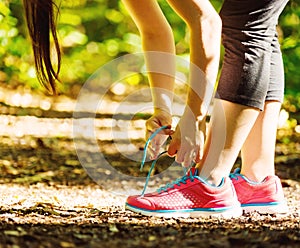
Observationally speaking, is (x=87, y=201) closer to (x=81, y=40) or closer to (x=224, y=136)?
(x=224, y=136)

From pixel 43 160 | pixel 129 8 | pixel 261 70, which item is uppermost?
pixel 129 8

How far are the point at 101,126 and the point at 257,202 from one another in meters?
2.82

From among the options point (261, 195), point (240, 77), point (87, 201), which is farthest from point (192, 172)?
point (87, 201)

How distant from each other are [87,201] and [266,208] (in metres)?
0.75

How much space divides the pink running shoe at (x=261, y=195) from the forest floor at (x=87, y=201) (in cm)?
6

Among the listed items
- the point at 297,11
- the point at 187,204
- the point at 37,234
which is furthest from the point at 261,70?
the point at 297,11

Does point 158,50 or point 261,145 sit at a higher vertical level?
point 158,50

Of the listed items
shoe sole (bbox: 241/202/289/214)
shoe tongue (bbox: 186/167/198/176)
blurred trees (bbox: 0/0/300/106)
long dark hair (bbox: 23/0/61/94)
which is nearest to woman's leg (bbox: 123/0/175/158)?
shoe tongue (bbox: 186/167/198/176)

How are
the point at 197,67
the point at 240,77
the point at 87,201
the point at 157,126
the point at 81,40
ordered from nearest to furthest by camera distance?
the point at 197,67
the point at 240,77
the point at 157,126
the point at 87,201
the point at 81,40

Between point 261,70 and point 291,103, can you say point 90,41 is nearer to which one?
point 291,103

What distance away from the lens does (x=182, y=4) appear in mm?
2201

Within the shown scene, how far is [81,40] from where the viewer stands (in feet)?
18.7

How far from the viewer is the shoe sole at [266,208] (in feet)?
8.14

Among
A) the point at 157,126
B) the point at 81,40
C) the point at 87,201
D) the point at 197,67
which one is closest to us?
the point at 197,67
